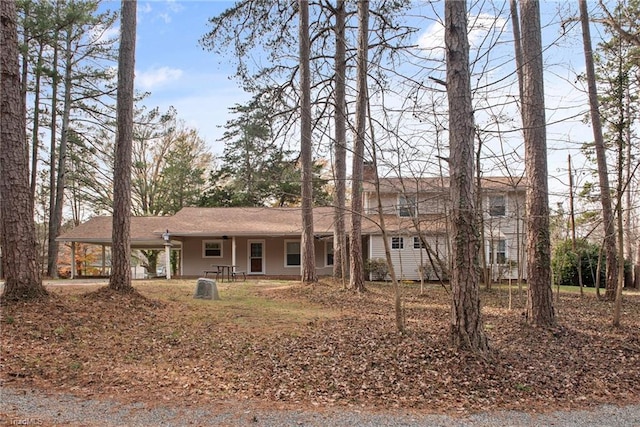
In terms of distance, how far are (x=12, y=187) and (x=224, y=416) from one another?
5200 mm

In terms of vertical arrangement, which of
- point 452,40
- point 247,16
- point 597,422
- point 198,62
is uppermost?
point 247,16

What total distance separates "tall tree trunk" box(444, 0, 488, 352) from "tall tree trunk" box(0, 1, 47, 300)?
624 centimetres

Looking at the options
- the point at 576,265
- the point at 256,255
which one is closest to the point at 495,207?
the point at 576,265

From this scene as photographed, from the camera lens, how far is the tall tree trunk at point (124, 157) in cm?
843

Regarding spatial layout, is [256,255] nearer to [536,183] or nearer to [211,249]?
[211,249]

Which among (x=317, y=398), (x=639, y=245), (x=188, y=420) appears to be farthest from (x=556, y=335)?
(x=639, y=245)

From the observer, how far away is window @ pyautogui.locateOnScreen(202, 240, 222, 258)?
20.5m

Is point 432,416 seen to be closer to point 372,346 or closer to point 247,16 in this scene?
point 372,346

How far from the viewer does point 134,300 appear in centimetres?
809

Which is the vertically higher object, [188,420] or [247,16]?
[247,16]

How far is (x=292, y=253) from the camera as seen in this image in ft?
67.2

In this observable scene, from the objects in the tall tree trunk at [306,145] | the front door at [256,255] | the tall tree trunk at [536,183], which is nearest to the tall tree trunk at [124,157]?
the tall tree trunk at [306,145]

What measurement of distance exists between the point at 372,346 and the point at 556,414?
236cm

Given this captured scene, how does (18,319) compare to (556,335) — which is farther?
(556,335)
